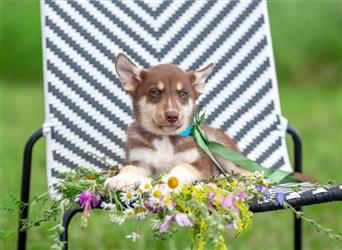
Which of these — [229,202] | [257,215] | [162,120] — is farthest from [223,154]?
[257,215]

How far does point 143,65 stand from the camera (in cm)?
383

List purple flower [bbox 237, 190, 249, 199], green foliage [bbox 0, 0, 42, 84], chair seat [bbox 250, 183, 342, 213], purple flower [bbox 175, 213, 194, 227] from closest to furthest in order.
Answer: purple flower [bbox 175, 213, 194, 227], purple flower [bbox 237, 190, 249, 199], chair seat [bbox 250, 183, 342, 213], green foliage [bbox 0, 0, 42, 84]

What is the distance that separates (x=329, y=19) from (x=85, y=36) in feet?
22.9

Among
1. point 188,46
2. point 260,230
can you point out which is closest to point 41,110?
point 260,230

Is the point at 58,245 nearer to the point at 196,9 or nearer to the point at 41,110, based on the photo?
the point at 196,9

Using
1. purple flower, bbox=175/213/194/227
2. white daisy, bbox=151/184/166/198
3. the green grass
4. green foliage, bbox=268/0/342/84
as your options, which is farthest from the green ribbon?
green foliage, bbox=268/0/342/84

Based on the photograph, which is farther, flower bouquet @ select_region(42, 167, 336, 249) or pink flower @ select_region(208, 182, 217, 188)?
pink flower @ select_region(208, 182, 217, 188)

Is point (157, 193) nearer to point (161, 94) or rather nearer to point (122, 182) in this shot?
point (122, 182)

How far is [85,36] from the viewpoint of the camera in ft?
12.7

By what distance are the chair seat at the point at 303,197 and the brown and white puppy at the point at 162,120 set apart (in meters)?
0.28

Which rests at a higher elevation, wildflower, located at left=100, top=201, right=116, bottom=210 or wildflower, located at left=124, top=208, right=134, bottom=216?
wildflower, located at left=100, top=201, right=116, bottom=210

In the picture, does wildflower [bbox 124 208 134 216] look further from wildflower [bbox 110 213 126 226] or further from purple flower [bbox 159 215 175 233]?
purple flower [bbox 159 215 175 233]

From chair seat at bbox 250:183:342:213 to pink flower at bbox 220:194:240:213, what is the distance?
0.57 ft

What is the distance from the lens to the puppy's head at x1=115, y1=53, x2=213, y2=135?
9.69ft
